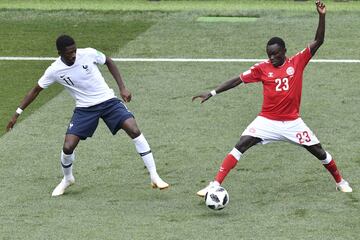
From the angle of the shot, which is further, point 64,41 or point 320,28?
point 64,41

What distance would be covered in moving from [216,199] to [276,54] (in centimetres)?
215

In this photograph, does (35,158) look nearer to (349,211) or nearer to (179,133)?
(179,133)

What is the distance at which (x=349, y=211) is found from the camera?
14.5 meters

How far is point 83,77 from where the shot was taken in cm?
1552

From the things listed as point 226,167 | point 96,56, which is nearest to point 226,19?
point 96,56

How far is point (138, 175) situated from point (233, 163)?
2069 millimetres

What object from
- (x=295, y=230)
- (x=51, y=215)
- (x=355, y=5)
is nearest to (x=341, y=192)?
(x=295, y=230)

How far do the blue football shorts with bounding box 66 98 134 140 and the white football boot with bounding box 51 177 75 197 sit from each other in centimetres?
69

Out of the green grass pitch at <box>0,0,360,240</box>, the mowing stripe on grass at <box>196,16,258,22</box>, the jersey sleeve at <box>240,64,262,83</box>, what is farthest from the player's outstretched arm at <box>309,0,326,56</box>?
the mowing stripe on grass at <box>196,16,258,22</box>

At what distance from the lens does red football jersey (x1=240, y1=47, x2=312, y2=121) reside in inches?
590

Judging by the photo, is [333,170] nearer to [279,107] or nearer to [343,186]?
[343,186]

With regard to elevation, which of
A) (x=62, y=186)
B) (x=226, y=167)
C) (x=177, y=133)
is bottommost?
(x=177, y=133)

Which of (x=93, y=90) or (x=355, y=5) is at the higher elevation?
(x=93, y=90)

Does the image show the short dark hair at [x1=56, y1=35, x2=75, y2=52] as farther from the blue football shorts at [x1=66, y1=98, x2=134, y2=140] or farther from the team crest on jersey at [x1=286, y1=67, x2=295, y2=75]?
the team crest on jersey at [x1=286, y1=67, x2=295, y2=75]
